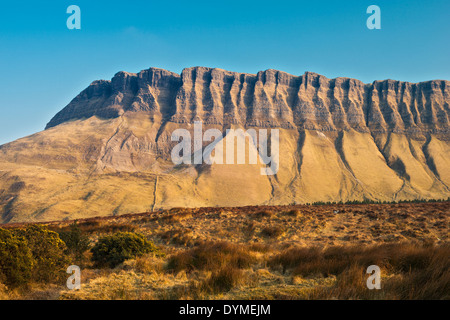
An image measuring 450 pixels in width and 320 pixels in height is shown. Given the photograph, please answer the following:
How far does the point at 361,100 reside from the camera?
481ft

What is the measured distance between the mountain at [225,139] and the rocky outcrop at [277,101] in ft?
2.10

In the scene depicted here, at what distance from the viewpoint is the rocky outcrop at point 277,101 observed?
132625mm

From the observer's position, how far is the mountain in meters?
84.2

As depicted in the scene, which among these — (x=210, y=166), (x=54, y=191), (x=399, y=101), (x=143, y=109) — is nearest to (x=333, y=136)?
(x=399, y=101)

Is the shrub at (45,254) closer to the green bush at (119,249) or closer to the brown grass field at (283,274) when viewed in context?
the brown grass field at (283,274)

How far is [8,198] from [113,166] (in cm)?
3694

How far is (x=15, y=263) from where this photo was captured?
300 inches

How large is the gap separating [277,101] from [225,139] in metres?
42.5

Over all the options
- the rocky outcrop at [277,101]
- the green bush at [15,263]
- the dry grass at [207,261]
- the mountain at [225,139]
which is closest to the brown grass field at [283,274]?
the dry grass at [207,261]

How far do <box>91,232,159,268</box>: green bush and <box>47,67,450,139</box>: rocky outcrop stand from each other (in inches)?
4790

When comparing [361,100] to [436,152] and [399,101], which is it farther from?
[436,152]

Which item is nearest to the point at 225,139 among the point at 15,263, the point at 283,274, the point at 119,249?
the point at 119,249

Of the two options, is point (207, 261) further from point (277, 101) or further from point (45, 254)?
point (277, 101)
